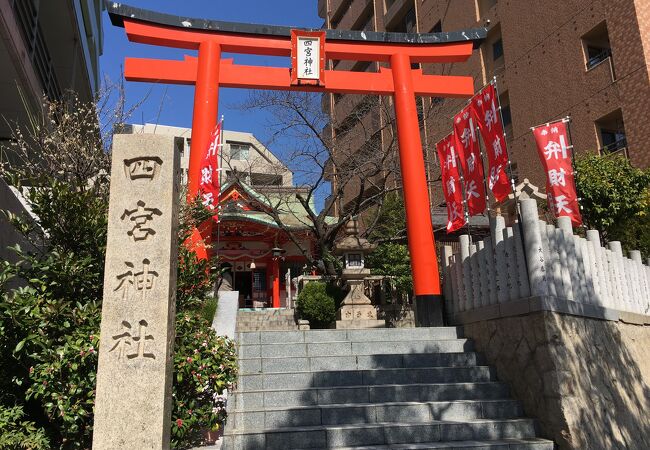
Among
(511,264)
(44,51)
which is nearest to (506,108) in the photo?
(511,264)

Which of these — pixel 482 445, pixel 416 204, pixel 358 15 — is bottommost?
pixel 482 445

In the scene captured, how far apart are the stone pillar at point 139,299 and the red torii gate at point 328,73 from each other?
5.19 m

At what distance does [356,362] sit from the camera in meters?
6.41

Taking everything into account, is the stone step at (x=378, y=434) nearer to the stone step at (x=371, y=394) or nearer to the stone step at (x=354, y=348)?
the stone step at (x=371, y=394)

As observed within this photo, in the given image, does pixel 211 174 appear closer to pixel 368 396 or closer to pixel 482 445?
pixel 368 396

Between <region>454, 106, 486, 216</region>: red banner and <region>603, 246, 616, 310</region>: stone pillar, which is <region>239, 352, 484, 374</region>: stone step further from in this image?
<region>454, 106, 486, 216</region>: red banner

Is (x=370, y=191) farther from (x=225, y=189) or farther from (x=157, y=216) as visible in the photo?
(x=157, y=216)

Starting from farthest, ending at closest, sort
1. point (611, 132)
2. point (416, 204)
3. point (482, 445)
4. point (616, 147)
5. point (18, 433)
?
point (611, 132) < point (616, 147) < point (416, 204) < point (482, 445) < point (18, 433)

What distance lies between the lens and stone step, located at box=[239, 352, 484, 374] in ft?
20.1

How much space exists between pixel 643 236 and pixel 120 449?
37.6 ft

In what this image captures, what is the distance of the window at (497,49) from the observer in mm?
20234

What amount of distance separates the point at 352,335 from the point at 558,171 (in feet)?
19.7

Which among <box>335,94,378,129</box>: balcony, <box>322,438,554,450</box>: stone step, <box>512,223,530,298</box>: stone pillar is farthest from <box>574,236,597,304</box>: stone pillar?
<box>335,94,378,129</box>: balcony

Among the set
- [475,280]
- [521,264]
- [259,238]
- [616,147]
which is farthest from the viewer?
[259,238]
